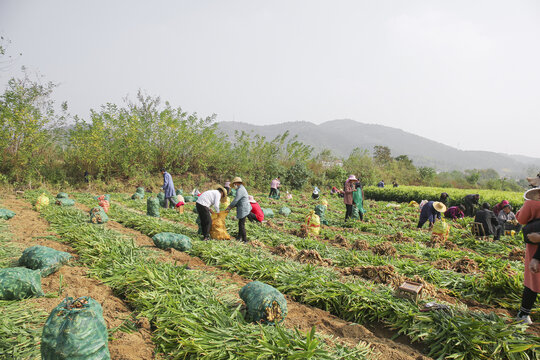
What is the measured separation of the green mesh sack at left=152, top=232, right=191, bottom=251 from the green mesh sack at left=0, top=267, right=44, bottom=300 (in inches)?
90.9

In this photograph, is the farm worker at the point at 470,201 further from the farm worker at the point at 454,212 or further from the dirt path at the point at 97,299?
the dirt path at the point at 97,299

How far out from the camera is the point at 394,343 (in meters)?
2.97

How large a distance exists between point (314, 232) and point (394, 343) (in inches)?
187

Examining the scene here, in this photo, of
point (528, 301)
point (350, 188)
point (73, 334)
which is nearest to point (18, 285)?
point (73, 334)

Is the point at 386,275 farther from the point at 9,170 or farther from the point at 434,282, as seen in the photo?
the point at 9,170

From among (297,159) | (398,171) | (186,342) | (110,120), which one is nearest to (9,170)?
(110,120)

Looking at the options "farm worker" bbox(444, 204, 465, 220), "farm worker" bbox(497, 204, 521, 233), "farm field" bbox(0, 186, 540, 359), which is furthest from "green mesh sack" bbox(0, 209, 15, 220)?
"farm worker" bbox(444, 204, 465, 220)

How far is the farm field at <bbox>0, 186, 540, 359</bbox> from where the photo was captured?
2.57 meters

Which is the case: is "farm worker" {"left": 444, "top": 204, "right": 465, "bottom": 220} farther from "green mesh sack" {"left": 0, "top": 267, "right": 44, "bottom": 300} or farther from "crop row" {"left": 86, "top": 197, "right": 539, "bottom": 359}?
"green mesh sack" {"left": 0, "top": 267, "right": 44, "bottom": 300}

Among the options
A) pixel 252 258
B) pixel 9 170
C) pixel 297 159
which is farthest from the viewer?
pixel 297 159

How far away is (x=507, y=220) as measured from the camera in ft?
28.5

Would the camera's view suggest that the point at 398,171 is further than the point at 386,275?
Yes

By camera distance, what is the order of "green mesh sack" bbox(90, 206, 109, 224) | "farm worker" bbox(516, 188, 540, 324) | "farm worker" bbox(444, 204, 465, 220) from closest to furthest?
1. "farm worker" bbox(516, 188, 540, 324)
2. "green mesh sack" bbox(90, 206, 109, 224)
3. "farm worker" bbox(444, 204, 465, 220)

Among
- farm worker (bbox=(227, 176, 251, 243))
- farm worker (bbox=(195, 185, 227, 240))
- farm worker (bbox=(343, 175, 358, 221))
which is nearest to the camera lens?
farm worker (bbox=(195, 185, 227, 240))
